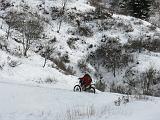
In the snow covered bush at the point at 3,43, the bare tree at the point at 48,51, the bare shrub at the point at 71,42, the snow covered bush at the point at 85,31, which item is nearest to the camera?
the snow covered bush at the point at 3,43

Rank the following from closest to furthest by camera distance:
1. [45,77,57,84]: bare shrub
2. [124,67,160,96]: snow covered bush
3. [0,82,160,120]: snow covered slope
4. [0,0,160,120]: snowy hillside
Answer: [0,82,160,120]: snow covered slope, [45,77,57,84]: bare shrub, [0,0,160,120]: snowy hillside, [124,67,160,96]: snow covered bush

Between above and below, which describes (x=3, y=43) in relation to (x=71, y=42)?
below

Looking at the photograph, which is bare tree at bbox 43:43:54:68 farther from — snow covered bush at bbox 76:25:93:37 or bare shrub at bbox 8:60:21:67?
bare shrub at bbox 8:60:21:67

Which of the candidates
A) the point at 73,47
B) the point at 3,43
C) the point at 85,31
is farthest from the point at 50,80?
the point at 85,31

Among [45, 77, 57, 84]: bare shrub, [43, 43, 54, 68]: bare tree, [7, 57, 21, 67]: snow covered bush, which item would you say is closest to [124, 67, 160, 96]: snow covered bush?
[45, 77, 57, 84]: bare shrub

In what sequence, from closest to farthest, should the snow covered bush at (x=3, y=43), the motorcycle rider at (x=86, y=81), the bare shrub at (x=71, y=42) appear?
the motorcycle rider at (x=86, y=81) < the snow covered bush at (x=3, y=43) < the bare shrub at (x=71, y=42)

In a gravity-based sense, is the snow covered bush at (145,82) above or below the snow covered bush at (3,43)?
below

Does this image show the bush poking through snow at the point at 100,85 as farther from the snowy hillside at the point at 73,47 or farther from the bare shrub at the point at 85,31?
the bare shrub at the point at 85,31

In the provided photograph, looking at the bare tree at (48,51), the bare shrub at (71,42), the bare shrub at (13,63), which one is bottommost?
the bare shrub at (13,63)

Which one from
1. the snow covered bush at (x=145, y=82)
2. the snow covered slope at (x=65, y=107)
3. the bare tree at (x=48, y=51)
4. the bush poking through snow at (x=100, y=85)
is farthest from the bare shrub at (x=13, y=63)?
the snow covered bush at (x=145, y=82)

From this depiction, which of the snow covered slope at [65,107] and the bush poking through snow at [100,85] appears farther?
the bush poking through snow at [100,85]

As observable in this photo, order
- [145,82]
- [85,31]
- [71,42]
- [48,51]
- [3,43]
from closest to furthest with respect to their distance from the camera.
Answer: [3,43] < [145,82] < [48,51] < [71,42] < [85,31]

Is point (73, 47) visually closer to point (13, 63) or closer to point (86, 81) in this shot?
point (13, 63)

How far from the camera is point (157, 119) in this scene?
9.83 m
